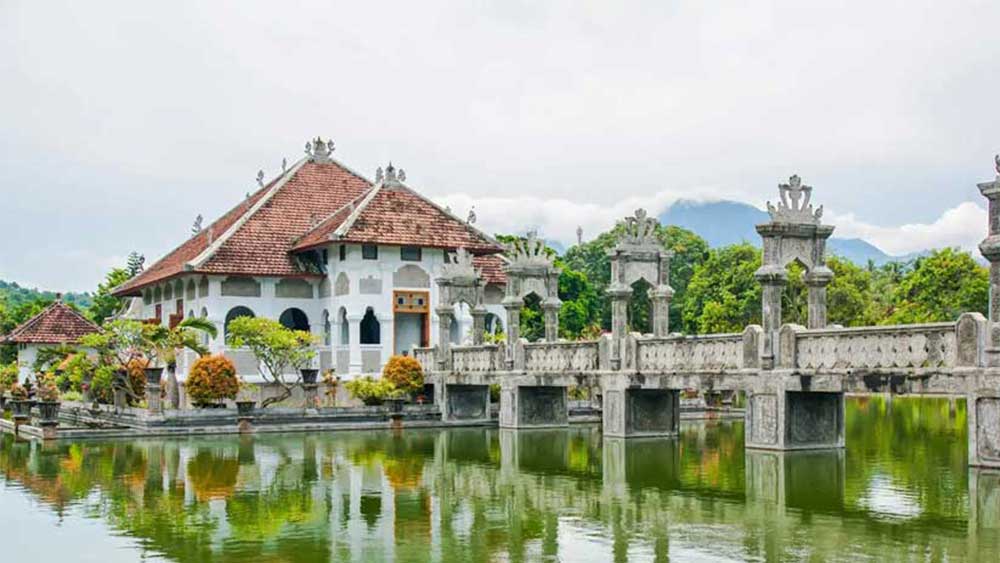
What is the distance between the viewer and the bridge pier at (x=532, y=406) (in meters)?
33.6

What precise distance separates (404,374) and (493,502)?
19084 mm

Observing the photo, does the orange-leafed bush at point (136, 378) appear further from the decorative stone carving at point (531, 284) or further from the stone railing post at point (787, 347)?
the stone railing post at point (787, 347)

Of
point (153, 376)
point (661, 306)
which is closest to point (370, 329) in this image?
point (153, 376)

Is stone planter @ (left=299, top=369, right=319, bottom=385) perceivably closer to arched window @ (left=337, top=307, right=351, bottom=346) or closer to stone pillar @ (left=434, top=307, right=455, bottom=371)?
stone pillar @ (left=434, top=307, right=455, bottom=371)

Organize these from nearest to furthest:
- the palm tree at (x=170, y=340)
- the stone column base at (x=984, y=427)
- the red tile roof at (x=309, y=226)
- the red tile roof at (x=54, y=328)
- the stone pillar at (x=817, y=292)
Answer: the stone column base at (x=984, y=427) < the stone pillar at (x=817, y=292) < the palm tree at (x=170, y=340) < the red tile roof at (x=309, y=226) < the red tile roof at (x=54, y=328)

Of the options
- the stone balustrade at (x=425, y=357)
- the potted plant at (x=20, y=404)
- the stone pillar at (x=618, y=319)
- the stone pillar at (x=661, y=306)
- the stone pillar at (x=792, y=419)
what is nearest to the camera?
the stone pillar at (x=792, y=419)

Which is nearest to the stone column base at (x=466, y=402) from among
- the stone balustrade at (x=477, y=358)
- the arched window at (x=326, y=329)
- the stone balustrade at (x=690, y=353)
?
the stone balustrade at (x=477, y=358)

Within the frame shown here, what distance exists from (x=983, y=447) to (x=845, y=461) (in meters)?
4.36

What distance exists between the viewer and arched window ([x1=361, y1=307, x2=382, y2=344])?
4291 cm

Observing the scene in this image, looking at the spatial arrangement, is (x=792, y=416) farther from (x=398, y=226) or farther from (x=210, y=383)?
(x=398, y=226)

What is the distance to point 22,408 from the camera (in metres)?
37.1

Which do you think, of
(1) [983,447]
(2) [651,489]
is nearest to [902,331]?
(1) [983,447]

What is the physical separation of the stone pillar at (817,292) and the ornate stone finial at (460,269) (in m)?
14.0

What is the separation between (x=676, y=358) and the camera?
89.0 feet
